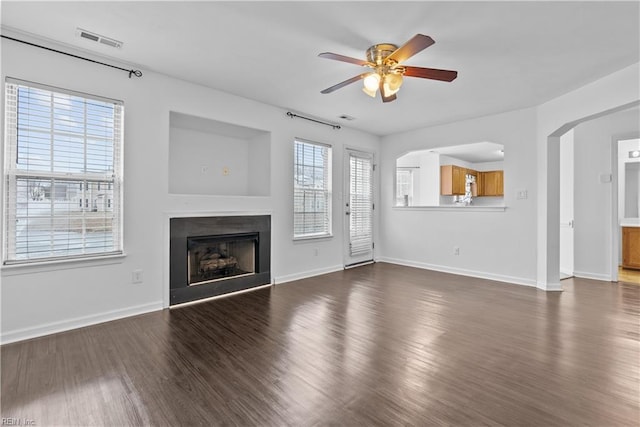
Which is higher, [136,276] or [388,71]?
[388,71]

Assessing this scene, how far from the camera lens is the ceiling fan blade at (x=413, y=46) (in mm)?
2160

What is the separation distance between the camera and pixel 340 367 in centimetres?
225

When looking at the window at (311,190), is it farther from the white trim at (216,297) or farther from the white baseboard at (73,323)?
the white baseboard at (73,323)

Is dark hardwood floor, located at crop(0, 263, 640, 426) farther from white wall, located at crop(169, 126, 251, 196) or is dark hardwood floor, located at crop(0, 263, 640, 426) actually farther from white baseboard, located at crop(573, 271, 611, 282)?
white wall, located at crop(169, 126, 251, 196)

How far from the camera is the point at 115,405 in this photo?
5.95 ft

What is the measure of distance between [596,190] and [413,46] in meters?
4.75

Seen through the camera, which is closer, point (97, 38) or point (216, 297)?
point (97, 38)

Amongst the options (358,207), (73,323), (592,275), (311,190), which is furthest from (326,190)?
(592,275)

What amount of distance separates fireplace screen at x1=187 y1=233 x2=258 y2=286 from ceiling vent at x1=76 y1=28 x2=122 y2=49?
2147 mm

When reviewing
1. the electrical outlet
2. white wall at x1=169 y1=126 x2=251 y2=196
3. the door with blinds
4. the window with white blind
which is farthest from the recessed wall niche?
the door with blinds

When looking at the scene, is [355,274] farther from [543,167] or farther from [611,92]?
[611,92]

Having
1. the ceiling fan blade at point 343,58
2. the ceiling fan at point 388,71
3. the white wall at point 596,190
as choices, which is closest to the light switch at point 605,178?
the white wall at point 596,190

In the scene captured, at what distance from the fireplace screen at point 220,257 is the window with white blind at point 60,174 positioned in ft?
3.00

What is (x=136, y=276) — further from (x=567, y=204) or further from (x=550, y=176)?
(x=567, y=204)
